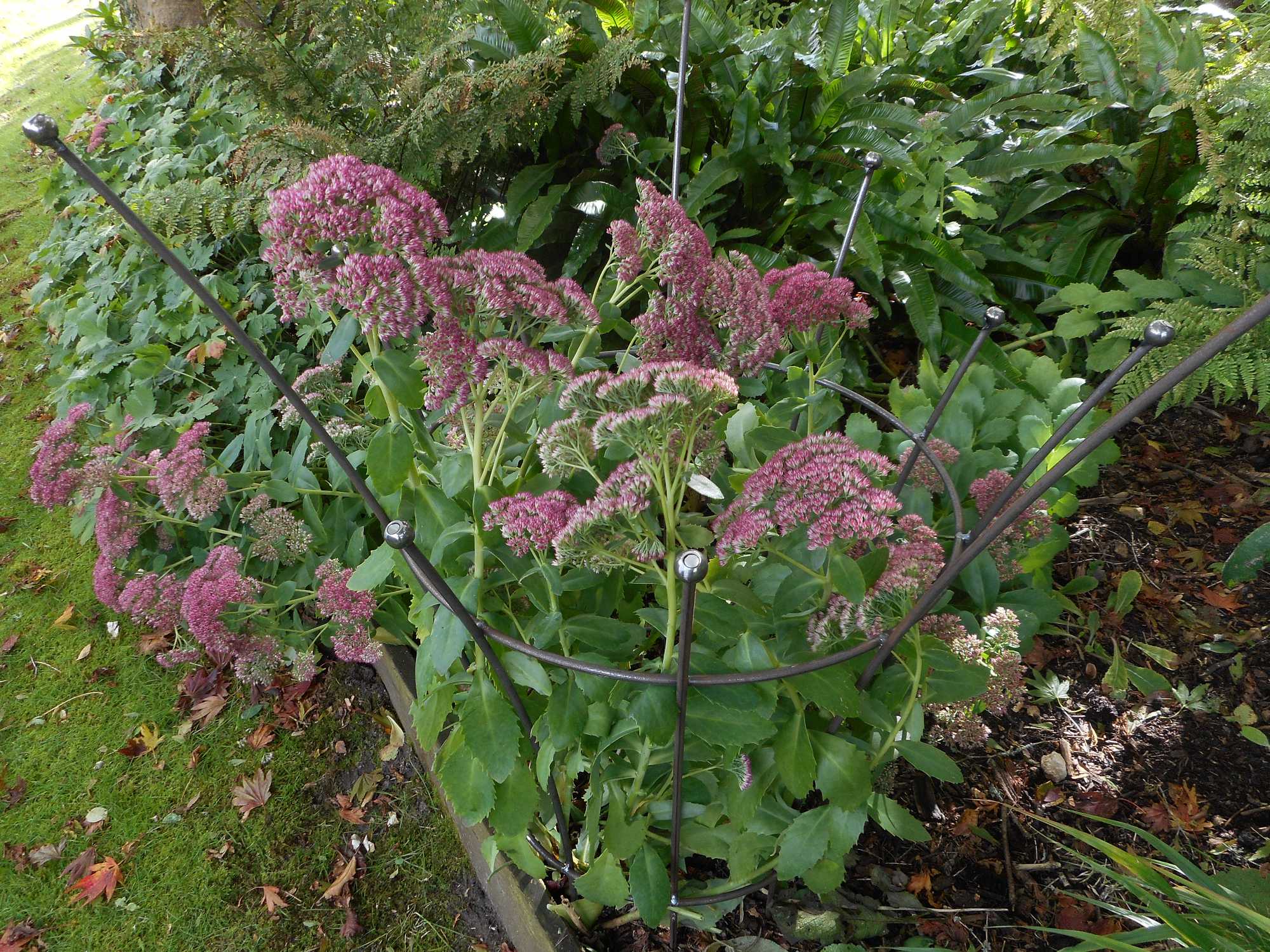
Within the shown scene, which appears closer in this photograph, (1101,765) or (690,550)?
(690,550)

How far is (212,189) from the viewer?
250 centimetres

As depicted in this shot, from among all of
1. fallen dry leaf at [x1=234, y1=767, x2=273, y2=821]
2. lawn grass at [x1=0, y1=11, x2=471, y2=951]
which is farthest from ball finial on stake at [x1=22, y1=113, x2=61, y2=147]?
fallen dry leaf at [x1=234, y1=767, x2=273, y2=821]

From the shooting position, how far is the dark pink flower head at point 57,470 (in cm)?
160

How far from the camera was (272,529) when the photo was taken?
61.9 inches

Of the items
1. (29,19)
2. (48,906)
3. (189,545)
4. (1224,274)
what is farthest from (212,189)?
(29,19)

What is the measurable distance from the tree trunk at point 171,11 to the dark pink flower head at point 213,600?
3612mm

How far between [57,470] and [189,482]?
38 centimetres

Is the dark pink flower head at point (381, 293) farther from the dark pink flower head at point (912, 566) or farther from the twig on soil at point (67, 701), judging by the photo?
the twig on soil at point (67, 701)

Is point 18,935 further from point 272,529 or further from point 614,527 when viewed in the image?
point 614,527

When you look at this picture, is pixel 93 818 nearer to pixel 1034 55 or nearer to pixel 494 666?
pixel 494 666

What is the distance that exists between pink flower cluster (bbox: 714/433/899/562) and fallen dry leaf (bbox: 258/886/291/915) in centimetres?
145

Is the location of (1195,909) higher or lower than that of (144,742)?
higher

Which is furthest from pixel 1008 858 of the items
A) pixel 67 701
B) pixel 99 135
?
pixel 99 135

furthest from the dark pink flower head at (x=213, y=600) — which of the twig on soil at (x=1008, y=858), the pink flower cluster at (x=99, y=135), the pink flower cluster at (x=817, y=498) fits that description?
the pink flower cluster at (x=99, y=135)
